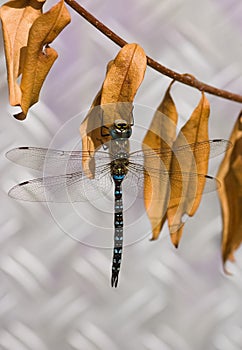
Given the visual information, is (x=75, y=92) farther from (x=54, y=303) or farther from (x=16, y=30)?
(x=16, y=30)

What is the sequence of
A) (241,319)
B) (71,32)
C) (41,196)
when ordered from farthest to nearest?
(241,319) → (71,32) → (41,196)

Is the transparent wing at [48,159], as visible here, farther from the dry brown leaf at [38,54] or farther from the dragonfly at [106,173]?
the dry brown leaf at [38,54]

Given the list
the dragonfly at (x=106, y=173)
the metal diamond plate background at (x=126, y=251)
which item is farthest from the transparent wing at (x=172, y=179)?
the metal diamond plate background at (x=126, y=251)

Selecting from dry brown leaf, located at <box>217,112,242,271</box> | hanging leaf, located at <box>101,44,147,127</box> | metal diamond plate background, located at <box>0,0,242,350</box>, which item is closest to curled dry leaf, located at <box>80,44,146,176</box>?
hanging leaf, located at <box>101,44,147,127</box>

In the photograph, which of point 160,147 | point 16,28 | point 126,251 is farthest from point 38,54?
point 126,251

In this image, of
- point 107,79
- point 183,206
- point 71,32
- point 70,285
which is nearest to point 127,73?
point 107,79

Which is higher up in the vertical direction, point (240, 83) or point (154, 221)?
point (154, 221)
